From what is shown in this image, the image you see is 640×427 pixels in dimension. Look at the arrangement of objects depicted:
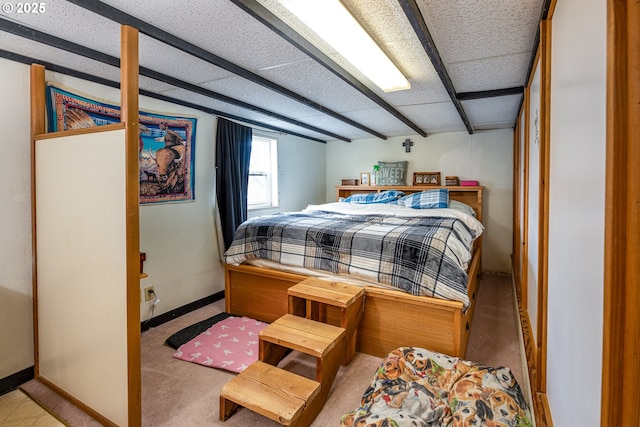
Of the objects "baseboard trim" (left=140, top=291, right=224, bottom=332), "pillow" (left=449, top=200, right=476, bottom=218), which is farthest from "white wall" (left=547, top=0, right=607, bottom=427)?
"baseboard trim" (left=140, top=291, right=224, bottom=332)

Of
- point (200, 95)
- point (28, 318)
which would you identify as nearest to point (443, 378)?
point (28, 318)

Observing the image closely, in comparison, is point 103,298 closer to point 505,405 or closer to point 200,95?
point 200,95

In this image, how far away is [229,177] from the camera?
132 inches

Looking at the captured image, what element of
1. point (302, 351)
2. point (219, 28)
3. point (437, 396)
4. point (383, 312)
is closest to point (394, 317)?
point (383, 312)

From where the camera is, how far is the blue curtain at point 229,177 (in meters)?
3.31

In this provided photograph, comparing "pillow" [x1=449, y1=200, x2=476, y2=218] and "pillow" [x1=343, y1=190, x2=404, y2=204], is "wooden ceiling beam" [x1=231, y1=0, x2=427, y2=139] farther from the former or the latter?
"pillow" [x1=449, y1=200, x2=476, y2=218]

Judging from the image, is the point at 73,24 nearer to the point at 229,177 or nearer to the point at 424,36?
the point at 424,36

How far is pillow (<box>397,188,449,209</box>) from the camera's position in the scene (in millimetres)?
3719

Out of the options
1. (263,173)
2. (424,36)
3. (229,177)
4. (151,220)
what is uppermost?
(424,36)

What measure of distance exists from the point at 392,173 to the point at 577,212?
12.8ft

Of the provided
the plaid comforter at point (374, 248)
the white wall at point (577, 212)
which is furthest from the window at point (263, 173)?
the white wall at point (577, 212)

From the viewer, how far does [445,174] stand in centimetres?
448

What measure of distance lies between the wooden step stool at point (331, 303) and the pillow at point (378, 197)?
221 centimetres

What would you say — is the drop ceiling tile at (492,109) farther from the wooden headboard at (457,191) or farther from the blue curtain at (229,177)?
the blue curtain at (229,177)
